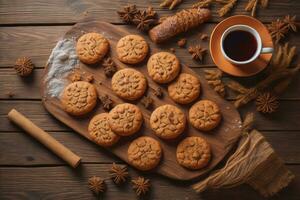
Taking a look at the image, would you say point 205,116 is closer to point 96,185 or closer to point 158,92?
point 158,92

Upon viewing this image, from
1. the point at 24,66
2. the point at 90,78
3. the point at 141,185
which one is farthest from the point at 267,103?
the point at 24,66

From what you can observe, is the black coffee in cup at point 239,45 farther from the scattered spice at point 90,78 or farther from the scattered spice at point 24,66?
the scattered spice at point 24,66

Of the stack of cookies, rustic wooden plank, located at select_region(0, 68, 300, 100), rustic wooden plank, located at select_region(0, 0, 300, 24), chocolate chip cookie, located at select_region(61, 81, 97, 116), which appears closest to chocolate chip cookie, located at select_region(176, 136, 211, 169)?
the stack of cookies

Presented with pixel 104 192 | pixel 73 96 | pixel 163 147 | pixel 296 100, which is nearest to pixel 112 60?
pixel 73 96

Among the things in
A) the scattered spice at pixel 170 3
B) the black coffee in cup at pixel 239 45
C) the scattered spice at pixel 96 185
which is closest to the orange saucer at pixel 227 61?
the black coffee in cup at pixel 239 45

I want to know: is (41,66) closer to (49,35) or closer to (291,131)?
(49,35)

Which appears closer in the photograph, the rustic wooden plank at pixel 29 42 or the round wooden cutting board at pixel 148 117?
the round wooden cutting board at pixel 148 117
